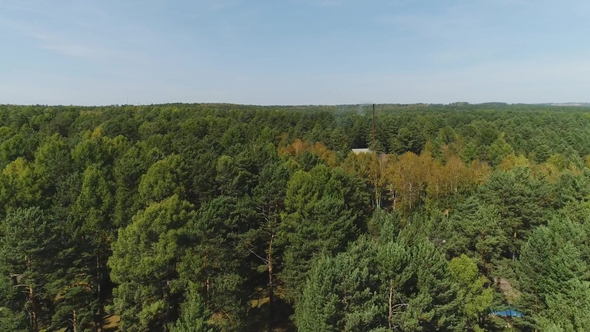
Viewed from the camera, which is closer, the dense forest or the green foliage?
the dense forest

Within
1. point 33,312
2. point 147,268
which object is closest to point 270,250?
point 147,268

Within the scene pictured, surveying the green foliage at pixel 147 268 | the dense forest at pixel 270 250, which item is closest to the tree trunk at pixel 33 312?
the dense forest at pixel 270 250

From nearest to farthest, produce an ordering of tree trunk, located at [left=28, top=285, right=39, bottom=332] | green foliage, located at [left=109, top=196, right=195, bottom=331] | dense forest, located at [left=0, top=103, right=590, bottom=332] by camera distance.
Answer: dense forest, located at [left=0, top=103, right=590, bottom=332]
green foliage, located at [left=109, top=196, right=195, bottom=331]
tree trunk, located at [left=28, top=285, right=39, bottom=332]

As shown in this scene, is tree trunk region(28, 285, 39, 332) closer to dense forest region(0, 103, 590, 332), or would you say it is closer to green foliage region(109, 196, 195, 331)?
dense forest region(0, 103, 590, 332)

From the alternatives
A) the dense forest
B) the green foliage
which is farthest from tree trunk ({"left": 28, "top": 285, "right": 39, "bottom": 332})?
the green foliage

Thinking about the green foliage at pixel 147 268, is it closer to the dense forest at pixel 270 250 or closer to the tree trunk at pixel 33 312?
the dense forest at pixel 270 250

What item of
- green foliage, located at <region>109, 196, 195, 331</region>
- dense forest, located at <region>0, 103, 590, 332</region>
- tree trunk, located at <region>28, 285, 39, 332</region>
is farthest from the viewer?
tree trunk, located at <region>28, 285, 39, 332</region>

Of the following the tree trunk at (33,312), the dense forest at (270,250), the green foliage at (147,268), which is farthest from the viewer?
the tree trunk at (33,312)

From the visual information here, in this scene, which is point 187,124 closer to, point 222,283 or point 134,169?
point 134,169

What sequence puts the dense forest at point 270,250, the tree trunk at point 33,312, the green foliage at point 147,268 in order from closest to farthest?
the dense forest at point 270,250 → the green foliage at point 147,268 → the tree trunk at point 33,312

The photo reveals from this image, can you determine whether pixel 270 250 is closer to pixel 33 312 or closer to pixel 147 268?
pixel 147 268
